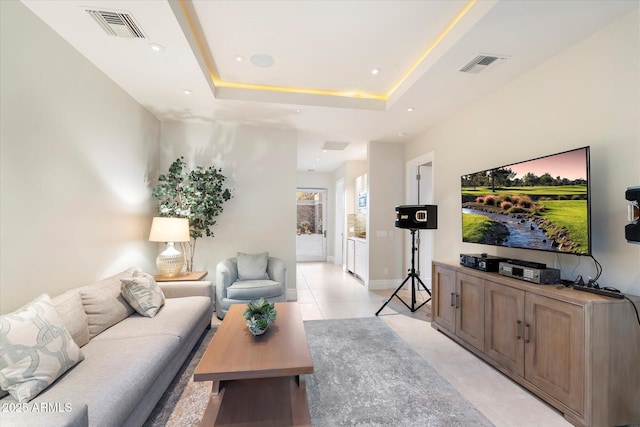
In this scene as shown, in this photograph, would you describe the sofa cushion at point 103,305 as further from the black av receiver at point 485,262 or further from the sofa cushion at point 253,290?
the black av receiver at point 485,262

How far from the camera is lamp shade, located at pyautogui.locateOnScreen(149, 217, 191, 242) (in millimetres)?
3314

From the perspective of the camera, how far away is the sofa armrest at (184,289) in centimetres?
305

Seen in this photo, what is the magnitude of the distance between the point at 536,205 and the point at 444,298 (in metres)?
1.42

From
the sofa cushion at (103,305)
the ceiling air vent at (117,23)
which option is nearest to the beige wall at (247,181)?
the sofa cushion at (103,305)

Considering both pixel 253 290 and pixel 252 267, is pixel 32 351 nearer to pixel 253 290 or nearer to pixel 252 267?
pixel 253 290

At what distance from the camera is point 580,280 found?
203cm

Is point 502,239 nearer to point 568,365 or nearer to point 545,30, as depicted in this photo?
point 568,365

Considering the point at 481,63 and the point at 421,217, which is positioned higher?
the point at 481,63

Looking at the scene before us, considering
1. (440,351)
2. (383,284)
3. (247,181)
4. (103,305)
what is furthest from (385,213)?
(103,305)

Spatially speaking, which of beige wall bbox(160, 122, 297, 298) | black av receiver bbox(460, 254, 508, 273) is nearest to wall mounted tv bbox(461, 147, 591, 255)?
black av receiver bbox(460, 254, 508, 273)

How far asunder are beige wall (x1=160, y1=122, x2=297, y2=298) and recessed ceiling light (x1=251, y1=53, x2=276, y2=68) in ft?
4.93

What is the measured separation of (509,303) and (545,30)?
2.17 m

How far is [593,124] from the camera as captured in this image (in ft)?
7.16

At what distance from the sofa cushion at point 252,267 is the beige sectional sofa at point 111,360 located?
3.18ft
